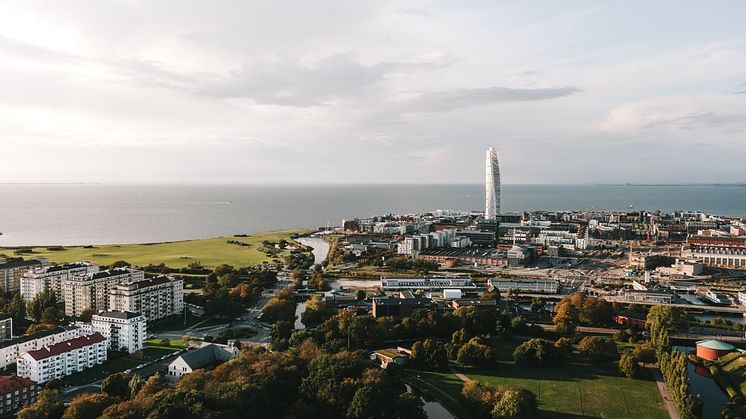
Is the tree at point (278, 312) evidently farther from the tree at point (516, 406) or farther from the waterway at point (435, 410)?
the tree at point (516, 406)

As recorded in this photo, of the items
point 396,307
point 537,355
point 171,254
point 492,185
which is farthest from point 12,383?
point 492,185

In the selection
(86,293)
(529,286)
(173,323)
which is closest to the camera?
(173,323)

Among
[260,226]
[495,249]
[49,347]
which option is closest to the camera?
[49,347]

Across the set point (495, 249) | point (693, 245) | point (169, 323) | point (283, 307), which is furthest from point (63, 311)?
point (693, 245)

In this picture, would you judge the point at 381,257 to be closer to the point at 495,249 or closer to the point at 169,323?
the point at 495,249

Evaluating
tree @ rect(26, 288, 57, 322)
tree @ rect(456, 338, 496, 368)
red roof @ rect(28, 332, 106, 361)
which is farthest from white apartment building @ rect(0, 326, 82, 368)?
tree @ rect(456, 338, 496, 368)

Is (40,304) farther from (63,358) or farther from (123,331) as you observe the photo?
(63,358)
